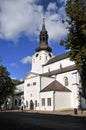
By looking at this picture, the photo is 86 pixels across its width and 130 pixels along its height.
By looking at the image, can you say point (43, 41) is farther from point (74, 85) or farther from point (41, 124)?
point (41, 124)

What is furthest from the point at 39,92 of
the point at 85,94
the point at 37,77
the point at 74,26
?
the point at 74,26

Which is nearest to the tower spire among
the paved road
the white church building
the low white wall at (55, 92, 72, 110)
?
the white church building

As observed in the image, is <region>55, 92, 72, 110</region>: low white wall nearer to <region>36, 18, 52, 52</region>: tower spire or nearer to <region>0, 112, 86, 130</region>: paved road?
<region>36, 18, 52, 52</region>: tower spire

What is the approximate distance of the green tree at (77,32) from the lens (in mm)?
31297

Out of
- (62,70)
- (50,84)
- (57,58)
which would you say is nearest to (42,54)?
(57,58)

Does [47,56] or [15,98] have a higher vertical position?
[47,56]

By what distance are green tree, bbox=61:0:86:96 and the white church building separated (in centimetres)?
2287

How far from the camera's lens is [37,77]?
205 ft

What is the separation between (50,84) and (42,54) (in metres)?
15.5

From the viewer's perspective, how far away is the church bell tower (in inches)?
2968

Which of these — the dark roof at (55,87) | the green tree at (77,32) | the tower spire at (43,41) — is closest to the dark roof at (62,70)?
the dark roof at (55,87)

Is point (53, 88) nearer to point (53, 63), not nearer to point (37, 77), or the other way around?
point (37, 77)

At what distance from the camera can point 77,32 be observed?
33.2 m

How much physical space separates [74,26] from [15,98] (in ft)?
159
